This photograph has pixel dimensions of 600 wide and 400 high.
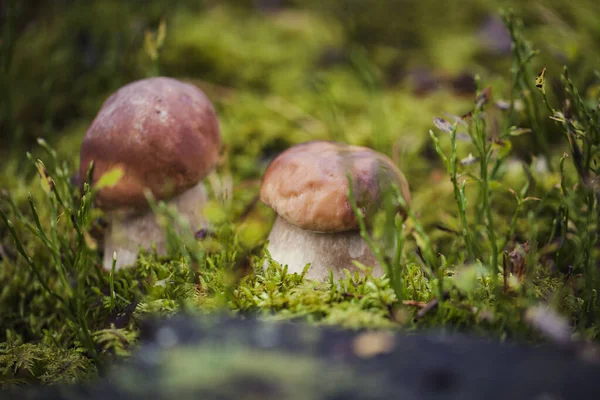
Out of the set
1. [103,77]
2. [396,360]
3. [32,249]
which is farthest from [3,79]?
[396,360]

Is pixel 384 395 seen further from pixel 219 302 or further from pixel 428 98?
pixel 428 98

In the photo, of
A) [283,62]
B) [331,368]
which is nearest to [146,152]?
[331,368]

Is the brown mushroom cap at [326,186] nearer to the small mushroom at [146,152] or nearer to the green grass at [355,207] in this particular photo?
the green grass at [355,207]

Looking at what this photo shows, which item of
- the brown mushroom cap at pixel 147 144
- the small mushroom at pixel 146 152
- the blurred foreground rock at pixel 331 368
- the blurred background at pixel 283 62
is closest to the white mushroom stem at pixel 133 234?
the small mushroom at pixel 146 152

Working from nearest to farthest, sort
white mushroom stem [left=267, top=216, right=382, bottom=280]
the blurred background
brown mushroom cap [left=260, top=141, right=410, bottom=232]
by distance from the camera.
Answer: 1. brown mushroom cap [left=260, top=141, right=410, bottom=232]
2. white mushroom stem [left=267, top=216, right=382, bottom=280]
3. the blurred background

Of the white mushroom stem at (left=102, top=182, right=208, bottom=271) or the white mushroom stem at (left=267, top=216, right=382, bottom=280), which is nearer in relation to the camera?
the white mushroom stem at (left=267, top=216, right=382, bottom=280)

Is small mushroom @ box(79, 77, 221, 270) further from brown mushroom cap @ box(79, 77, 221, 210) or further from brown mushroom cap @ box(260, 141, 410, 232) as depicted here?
brown mushroom cap @ box(260, 141, 410, 232)

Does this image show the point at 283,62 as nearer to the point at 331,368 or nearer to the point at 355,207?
the point at 355,207

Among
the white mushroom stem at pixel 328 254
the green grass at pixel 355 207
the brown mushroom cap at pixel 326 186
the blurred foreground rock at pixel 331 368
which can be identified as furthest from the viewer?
the white mushroom stem at pixel 328 254

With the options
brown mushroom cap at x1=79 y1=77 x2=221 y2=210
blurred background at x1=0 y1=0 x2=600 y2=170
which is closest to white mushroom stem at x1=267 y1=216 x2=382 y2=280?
brown mushroom cap at x1=79 y1=77 x2=221 y2=210
